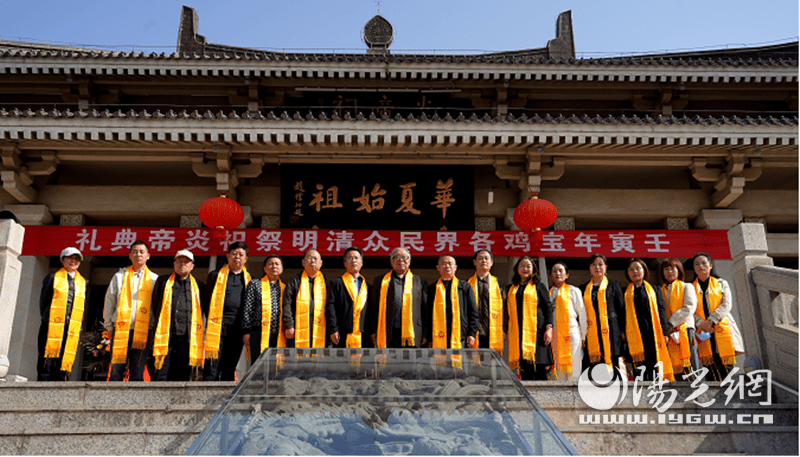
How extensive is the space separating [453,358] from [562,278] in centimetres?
234

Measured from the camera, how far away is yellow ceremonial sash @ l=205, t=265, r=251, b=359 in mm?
4871

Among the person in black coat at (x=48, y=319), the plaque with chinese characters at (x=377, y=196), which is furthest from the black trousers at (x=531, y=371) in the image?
the person in black coat at (x=48, y=319)

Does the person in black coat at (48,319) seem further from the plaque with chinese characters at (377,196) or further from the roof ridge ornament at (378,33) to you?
the roof ridge ornament at (378,33)

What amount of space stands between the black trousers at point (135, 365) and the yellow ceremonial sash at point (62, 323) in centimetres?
37

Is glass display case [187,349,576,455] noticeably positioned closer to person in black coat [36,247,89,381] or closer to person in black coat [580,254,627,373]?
person in black coat [580,254,627,373]

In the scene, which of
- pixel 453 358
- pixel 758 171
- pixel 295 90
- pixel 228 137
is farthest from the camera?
pixel 295 90

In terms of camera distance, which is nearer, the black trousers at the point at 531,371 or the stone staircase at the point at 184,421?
the stone staircase at the point at 184,421

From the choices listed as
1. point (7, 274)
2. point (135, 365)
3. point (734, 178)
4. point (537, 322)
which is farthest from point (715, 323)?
point (7, 274)

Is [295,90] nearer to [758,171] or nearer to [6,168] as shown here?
[6,168]

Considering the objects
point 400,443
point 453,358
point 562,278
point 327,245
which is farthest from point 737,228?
point 327,245

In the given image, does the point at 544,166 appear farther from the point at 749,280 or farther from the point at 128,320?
the point at 128,320

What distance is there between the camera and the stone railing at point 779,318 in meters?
4.48

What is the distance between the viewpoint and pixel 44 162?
7.97 m

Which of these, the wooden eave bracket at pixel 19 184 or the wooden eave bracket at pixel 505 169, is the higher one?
the wooden eave bracket at pixel 505 169
